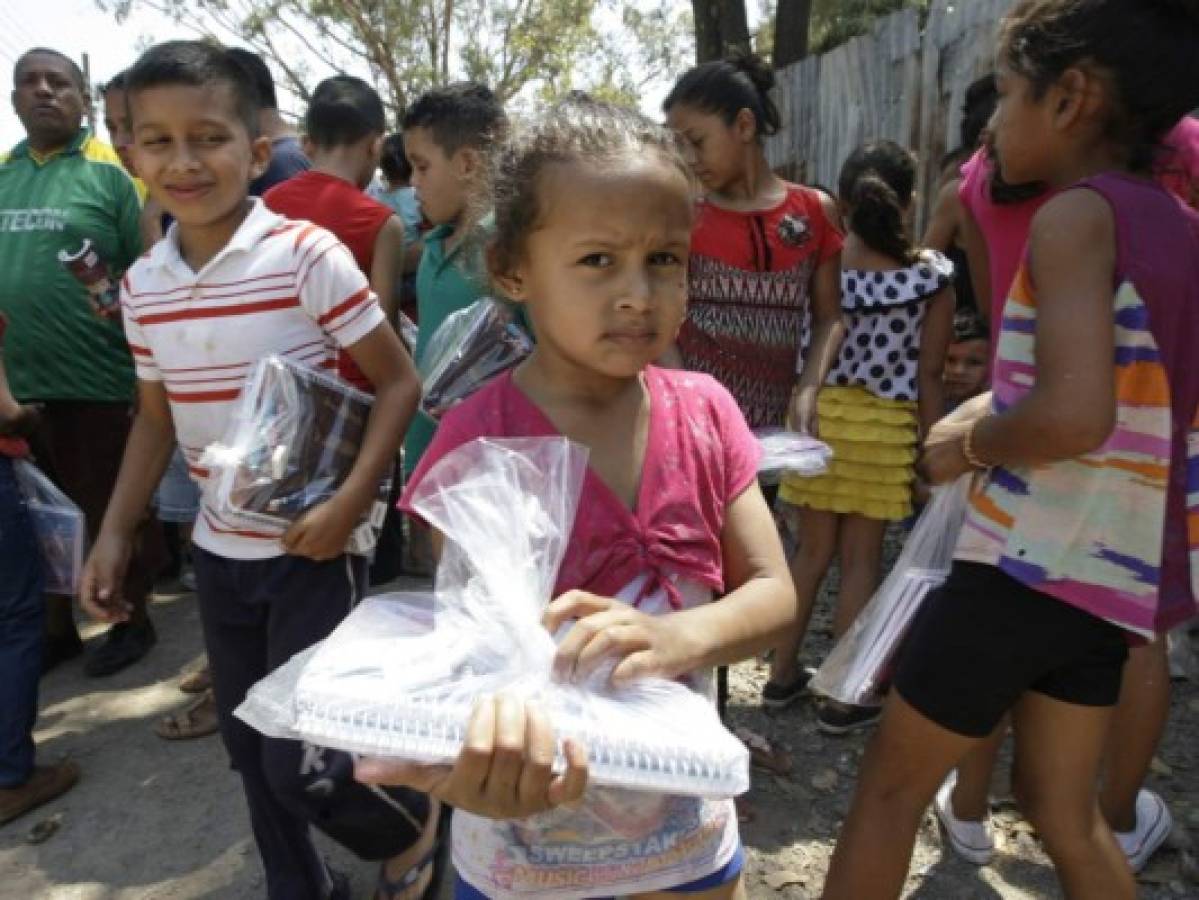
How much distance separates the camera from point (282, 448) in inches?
72.2

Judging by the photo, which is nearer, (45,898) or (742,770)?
(742,770)

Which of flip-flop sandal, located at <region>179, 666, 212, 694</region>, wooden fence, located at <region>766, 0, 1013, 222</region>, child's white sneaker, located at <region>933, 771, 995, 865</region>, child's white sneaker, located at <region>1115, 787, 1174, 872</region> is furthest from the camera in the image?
wooden fence, located at <region>766, 0, 1013, 222</region>

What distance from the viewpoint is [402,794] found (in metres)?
2.02

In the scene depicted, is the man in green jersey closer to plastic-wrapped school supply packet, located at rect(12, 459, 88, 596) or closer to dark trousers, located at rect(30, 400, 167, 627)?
dark trousers, located at rect(30, 400, 167, 627)

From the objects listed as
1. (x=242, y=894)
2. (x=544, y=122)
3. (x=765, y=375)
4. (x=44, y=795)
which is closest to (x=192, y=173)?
(x=544, y=122)

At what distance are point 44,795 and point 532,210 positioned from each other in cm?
267

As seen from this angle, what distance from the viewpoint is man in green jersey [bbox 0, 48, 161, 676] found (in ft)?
12.1

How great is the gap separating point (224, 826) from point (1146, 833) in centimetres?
255

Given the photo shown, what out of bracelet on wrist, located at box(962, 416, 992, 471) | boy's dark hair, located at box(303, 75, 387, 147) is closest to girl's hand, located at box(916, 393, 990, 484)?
bracelet on wrist, located at box(962, 416, 992, 471)

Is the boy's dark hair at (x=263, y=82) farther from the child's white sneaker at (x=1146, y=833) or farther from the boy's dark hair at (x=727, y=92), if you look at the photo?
the child's white sneaker at (x=1146, y=833)

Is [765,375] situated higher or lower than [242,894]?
higher

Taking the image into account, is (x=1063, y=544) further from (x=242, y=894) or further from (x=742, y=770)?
(x=242, y=894)

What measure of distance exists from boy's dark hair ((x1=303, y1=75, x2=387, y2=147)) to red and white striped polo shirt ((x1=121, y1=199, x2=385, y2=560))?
5.17ft

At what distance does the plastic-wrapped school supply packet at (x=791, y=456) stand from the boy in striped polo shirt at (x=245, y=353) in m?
0.82
